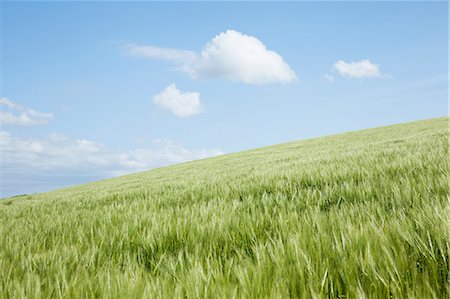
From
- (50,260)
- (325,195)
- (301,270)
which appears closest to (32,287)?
(50,260)

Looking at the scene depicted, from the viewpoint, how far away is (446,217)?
125 cm

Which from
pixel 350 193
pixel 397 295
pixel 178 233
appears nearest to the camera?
pixel 397 295

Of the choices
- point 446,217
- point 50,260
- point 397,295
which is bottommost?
point 50,260

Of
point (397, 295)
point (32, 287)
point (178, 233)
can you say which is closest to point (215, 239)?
point (178, 233)

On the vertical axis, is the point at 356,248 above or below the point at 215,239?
above

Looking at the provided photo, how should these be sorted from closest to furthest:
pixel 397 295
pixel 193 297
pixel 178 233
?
pixel 397 295 < pixel 193 297 < pixel 178 233

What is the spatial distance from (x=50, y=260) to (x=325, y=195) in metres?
2.24

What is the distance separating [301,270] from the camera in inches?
41.7

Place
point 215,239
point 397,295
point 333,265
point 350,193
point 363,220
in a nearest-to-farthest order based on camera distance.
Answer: point 397,295 → point 333,265 → point 363,220 → point 215,239 → point 350,193

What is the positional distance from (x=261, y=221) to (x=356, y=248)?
0.82 m

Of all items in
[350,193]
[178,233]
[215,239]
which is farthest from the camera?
[350,193]

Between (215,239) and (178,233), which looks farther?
(178,233)

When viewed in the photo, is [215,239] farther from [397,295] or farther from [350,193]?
[350,193]

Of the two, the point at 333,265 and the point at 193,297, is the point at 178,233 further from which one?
the point at 333,265
